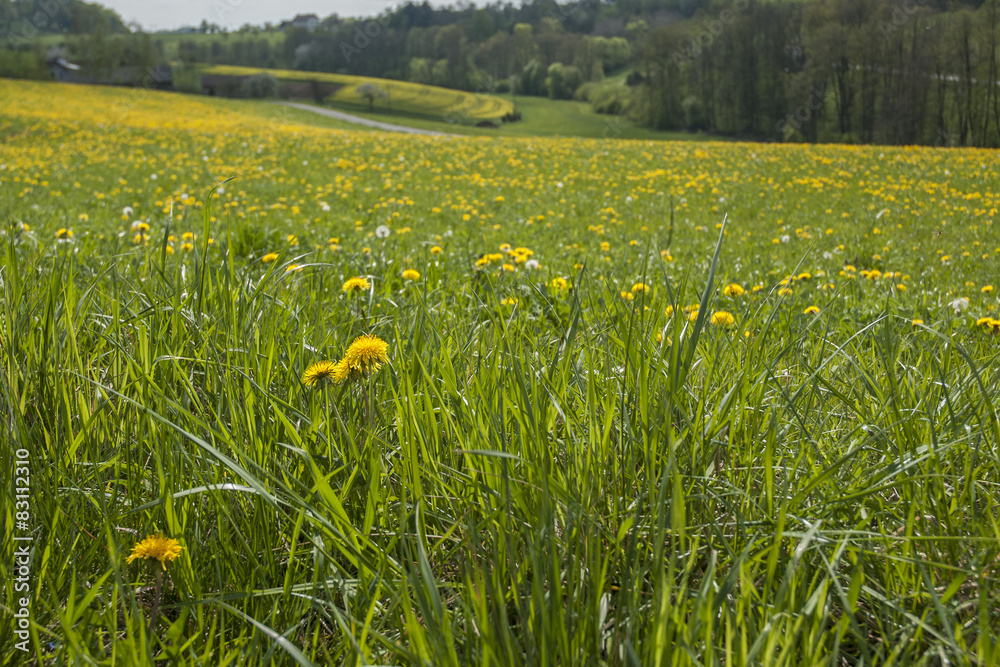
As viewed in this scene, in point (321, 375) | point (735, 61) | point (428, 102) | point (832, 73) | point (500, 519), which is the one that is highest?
point (735, 61)

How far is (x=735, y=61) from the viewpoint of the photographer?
49.5 meters

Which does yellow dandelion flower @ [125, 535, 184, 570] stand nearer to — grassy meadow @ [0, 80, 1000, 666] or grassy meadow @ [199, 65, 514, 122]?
grassy meadow @ [0, 80, 1000, 666]

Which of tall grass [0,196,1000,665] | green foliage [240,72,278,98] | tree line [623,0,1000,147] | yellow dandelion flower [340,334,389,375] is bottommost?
tall grass [0,196,1000,665]

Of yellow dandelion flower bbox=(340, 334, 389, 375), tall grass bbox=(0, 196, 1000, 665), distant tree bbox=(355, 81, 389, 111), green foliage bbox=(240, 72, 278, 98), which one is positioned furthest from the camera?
green foliage bbox=(240, 72, 278, 98)

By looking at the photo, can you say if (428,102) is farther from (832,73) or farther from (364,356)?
(364,356)

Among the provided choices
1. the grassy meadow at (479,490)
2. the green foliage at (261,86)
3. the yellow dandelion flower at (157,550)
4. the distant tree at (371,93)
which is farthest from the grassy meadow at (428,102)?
the yellow dandelion flower at (157,550)

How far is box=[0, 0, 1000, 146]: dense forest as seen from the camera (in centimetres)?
3450

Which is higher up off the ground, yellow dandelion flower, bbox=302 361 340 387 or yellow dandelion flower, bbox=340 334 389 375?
yellow dandelion flower, bbox=340 334 389 375

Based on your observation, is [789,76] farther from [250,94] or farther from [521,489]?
[521,489]

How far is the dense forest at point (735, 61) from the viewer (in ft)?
113

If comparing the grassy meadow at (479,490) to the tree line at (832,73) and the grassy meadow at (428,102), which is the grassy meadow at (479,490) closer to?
the tree line at (832,73)

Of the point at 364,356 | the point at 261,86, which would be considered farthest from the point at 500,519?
the point at 261,86

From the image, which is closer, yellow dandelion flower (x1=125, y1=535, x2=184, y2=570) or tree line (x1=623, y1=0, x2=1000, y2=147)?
yellow dandelion flower (x1=125, y1=535, x2=184, y2=570)

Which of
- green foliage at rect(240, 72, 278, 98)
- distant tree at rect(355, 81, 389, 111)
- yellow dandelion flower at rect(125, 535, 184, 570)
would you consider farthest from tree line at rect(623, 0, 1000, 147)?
yellow dandelion flower at rect(125, 535, 184, 570)
